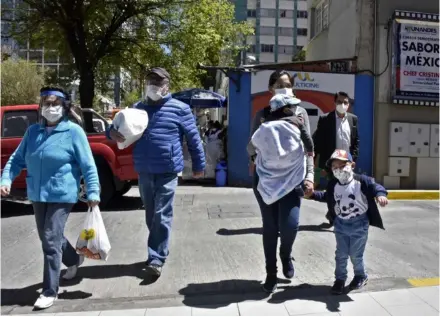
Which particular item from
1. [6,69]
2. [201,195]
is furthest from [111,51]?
[6,69]

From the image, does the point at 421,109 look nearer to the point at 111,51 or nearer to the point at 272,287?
the point at 272,287

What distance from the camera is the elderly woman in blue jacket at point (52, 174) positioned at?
3.77 meters

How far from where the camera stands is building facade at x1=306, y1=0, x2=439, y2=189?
35.2ft

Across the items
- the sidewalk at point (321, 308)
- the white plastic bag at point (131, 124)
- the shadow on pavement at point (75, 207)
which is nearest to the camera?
the sidewalk at point (321, 308)

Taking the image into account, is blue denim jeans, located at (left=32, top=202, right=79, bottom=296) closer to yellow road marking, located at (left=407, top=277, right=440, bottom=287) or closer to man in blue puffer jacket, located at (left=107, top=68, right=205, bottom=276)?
man in blue puffer jacket, located at (left=107, top=68, right=205, bottom=276)

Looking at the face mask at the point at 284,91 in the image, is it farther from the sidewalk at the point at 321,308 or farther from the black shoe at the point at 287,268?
the sidewalk at the point at 321,308

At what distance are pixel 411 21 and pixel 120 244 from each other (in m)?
8.51

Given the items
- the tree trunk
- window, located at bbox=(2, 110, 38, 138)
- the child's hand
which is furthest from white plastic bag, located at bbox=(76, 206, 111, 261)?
the tree trunk

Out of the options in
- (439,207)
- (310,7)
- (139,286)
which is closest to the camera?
(139,286)

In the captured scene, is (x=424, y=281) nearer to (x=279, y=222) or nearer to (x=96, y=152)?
(x=279, y=222)

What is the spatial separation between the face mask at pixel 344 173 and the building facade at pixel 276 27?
63138mm

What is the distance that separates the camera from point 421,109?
1102 centimetres

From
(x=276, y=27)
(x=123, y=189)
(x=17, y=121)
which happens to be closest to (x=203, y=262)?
(x=123, y=189)

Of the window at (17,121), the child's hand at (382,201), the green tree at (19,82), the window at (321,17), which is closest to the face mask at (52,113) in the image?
the child's hand at (382,201)
